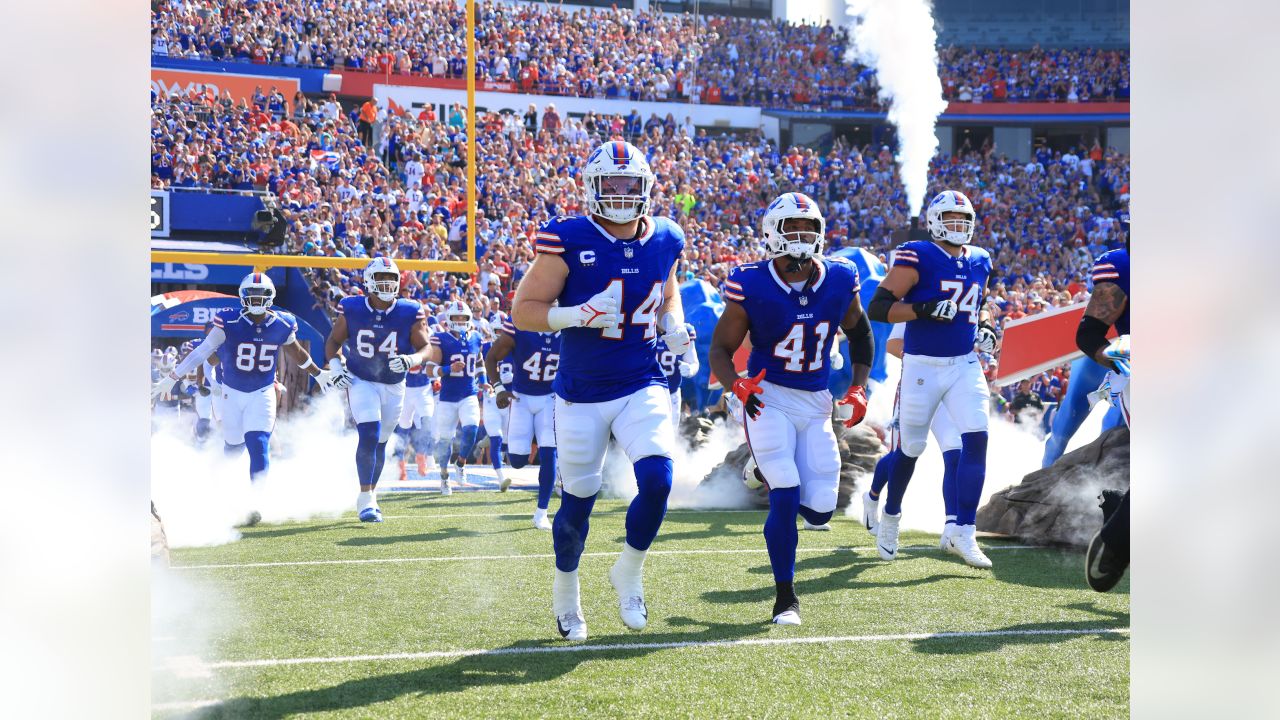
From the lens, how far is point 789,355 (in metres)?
5.28

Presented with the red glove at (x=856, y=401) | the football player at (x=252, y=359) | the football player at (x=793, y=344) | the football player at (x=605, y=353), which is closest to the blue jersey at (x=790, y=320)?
the football player at (x=793, y=344)

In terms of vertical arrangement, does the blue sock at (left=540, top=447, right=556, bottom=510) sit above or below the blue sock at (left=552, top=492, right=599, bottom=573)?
below

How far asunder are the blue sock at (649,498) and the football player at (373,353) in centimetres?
423

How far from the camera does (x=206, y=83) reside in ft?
39.1

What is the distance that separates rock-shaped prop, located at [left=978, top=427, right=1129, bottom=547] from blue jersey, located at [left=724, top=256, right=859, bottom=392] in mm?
2326

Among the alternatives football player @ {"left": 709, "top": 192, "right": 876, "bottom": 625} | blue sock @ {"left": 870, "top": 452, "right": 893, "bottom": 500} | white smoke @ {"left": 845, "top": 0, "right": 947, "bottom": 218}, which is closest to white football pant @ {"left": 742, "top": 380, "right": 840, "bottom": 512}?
football player @ {"left": 709, "top": 192, "right": 876, "bottom": 625}

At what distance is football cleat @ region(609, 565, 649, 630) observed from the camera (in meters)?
4.54

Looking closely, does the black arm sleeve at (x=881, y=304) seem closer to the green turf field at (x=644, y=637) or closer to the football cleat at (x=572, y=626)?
the green turf field at (x=644, y=637)

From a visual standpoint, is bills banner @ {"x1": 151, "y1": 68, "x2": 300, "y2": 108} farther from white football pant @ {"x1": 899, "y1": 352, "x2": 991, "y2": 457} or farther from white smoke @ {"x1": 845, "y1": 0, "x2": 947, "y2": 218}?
white smoke @ {"x1": 845, "y1": 0, "x2": 947, "y2": 218}

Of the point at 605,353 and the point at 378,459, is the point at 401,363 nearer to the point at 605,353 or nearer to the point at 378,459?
the point at 378,459

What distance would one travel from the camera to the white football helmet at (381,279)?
27.9ft

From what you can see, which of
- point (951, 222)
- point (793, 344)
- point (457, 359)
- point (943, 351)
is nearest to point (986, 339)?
point (943, 351)
